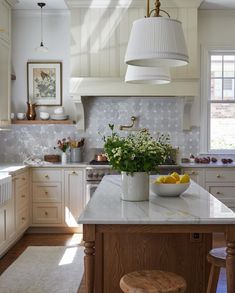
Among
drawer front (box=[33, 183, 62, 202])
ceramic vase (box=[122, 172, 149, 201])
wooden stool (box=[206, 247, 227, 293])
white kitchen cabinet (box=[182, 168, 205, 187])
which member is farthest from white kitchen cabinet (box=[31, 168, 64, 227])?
wooden stool (box=[206, 247, 227, 293])

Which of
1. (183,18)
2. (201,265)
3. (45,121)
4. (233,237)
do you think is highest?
(183,18)

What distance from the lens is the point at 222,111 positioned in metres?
6.42

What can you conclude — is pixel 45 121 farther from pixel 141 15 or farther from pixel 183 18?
pixel 183 18

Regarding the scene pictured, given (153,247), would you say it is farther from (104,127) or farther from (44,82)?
(44,82)

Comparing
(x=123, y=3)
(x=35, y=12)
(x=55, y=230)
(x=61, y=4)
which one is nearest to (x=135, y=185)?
(x=55, y=230)

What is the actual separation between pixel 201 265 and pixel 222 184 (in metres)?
2.99

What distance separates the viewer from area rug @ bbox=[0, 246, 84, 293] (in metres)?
3.89

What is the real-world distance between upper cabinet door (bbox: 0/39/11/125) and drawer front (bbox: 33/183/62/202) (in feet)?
3.01

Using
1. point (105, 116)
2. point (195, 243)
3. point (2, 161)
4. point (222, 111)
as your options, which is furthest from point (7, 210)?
point (222, 111)

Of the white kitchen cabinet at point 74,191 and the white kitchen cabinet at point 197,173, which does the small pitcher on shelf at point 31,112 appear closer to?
the white kitchen cabinet at point 74,191

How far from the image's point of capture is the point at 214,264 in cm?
270

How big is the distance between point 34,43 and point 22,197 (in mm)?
2216

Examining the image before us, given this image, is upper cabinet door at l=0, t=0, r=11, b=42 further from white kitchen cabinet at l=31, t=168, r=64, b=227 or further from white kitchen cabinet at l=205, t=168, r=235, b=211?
white kitchen cabinet at l=205, t=168, r=235, b=211

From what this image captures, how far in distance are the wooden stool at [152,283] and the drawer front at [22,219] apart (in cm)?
309
